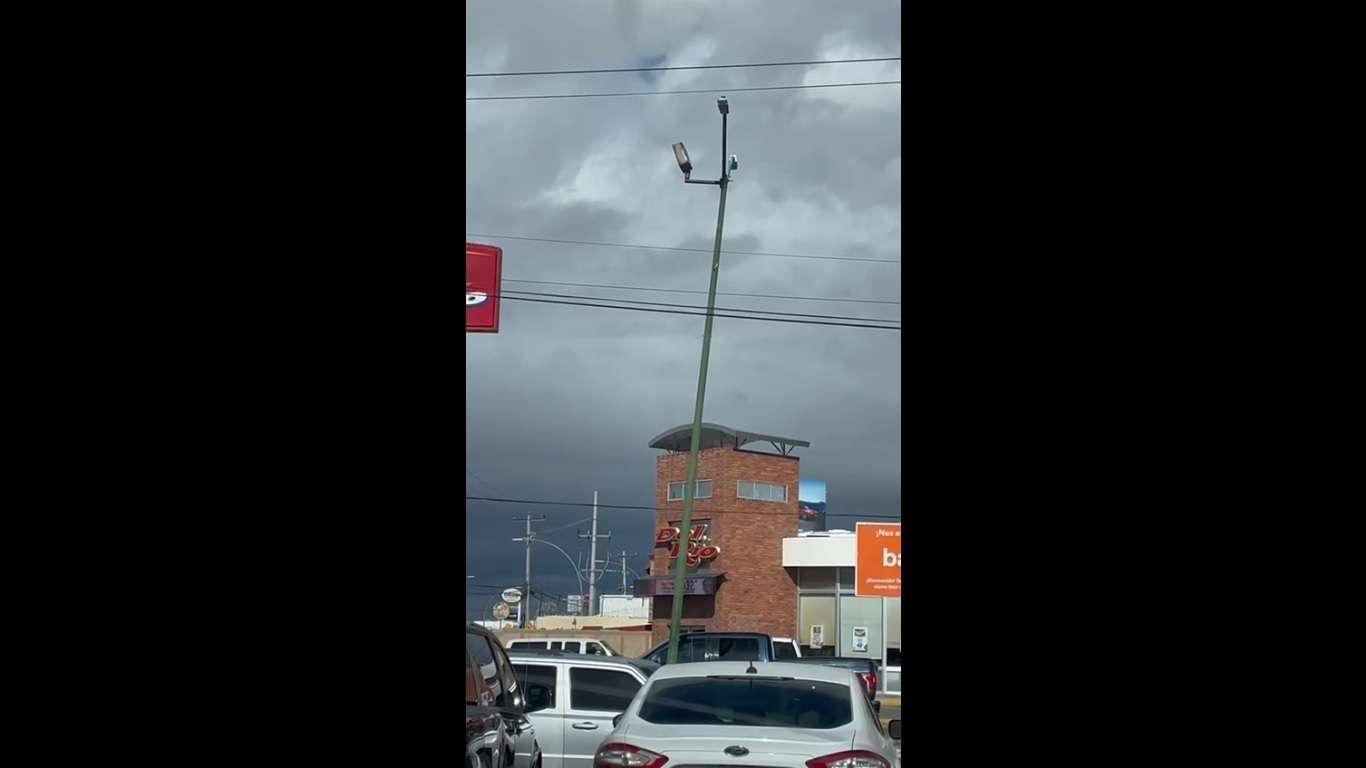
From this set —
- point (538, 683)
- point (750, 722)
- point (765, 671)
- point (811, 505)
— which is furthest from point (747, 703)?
point (811, 505)

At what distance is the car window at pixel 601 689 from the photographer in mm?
12242

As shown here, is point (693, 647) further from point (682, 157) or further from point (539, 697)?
point (539, 697)

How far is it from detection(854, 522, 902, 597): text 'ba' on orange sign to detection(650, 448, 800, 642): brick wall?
16.9 m

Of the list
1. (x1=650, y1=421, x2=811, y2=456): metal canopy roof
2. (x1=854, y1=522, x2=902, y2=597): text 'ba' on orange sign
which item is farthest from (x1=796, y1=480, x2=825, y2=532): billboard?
(x1=854, y1=522, x2=902, y2=597): text 'ba' on orange sign

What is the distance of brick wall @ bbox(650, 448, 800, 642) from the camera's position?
45.3 m

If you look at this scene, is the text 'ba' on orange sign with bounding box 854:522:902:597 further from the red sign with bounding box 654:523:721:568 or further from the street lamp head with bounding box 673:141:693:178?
the red sign with bounding box 654:523:721:568

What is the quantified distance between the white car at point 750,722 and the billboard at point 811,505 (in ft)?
147

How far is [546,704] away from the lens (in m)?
12.1
